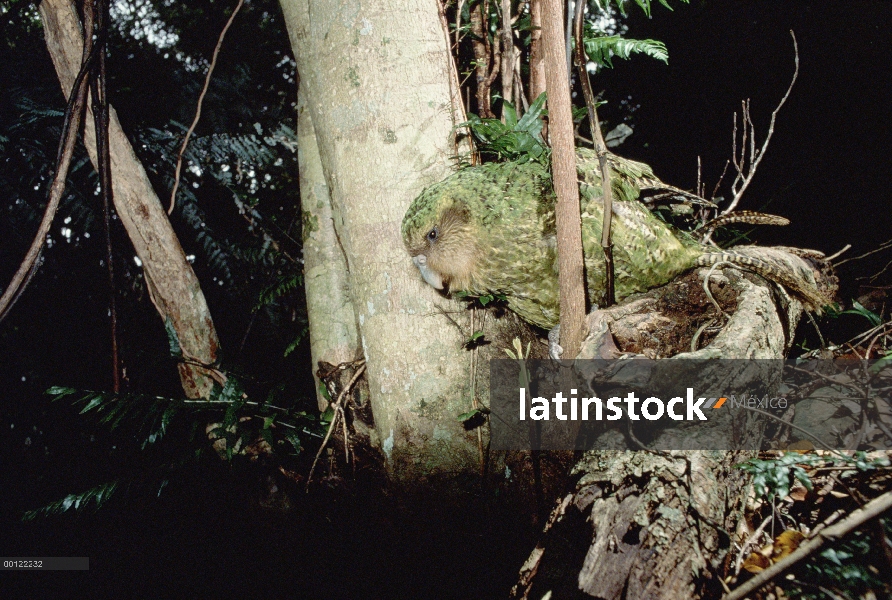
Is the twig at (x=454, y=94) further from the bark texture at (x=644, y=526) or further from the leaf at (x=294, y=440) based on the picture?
the leaf at (x=294, y=440)

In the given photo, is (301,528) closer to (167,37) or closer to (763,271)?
(763,271)

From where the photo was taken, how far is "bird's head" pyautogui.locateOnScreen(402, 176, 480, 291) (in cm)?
161

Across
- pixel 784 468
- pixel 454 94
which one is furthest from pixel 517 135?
pixel 784 468

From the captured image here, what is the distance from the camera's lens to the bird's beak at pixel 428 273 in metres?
1.65

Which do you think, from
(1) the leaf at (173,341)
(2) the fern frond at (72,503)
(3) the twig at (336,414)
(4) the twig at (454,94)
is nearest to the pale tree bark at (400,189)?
(4) the twig at (454,94)

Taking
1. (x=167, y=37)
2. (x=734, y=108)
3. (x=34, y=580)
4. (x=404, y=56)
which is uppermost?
(x=167, y=37)

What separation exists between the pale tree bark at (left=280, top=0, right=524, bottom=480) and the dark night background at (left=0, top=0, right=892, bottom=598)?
0.84 meters

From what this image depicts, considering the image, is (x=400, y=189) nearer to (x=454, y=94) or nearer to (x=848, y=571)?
(x=454, y=94)

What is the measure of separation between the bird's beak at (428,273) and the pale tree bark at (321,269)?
80 cm

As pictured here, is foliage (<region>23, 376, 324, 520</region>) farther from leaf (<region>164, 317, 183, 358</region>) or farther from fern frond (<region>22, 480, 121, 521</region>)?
leaf (<region>164, 317, 183, 358</region>)

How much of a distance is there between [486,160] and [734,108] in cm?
302

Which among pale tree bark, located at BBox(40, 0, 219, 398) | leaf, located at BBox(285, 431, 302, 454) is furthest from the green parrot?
pale tree bark, located at BBox(40, 0, 219, 398)

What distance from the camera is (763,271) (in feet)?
5.40

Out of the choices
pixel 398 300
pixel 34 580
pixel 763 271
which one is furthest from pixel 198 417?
pixel 763 271
